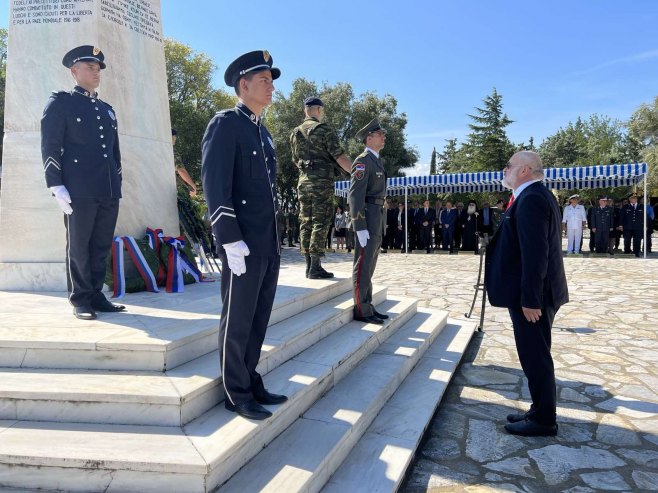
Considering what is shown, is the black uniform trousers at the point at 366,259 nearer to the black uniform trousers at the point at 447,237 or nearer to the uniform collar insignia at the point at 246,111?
the uniform collar insignia at the point at 246,111

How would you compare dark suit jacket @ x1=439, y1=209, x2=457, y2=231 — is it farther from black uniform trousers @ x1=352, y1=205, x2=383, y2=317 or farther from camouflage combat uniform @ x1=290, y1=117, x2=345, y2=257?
black uniform trousers @ x1=352, y1=205, x2=383, y2=317

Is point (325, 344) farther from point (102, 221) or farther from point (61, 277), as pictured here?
point (61, 277)

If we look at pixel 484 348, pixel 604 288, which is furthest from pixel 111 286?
pixel 604 288

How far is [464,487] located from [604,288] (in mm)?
7682

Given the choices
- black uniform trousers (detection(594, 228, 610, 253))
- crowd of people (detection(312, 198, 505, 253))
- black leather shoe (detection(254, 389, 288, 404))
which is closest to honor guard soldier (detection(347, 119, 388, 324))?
black leather shoe (detection(254, 389, 288, 404))

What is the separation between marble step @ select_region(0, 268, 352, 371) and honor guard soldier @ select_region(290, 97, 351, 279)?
47.0 inches

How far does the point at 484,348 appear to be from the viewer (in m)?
5.28

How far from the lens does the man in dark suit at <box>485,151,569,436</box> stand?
297 cm

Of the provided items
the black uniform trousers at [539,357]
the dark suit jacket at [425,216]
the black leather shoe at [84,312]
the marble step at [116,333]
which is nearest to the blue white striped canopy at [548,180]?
the dark suit jacket at [425,216]

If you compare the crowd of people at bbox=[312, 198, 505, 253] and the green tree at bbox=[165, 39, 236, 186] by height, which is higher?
the green tree at bbox=[165, 39, 236, 186]

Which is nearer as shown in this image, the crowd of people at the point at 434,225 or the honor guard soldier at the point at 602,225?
the honor guard soldier at the point at 602,225

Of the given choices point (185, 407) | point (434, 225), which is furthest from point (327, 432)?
point (434, 225)

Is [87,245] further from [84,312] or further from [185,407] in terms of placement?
[185,407]

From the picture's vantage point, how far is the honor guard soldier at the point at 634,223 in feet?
50.7
